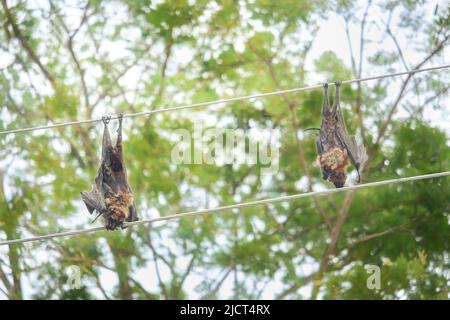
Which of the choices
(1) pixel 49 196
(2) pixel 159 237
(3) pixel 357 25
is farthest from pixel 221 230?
(3) pixel 357 25

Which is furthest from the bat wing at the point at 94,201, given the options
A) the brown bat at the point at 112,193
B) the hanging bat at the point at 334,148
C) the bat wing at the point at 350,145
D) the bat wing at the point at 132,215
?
the bat wing at the point at 350,145

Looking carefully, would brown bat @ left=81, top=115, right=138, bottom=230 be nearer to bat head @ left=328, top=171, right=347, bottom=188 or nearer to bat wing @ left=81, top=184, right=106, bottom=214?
bat wing @ left=81, top=184, right=106, bottom=214

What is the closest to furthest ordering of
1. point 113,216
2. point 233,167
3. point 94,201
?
point 113,216, point 94,201, point 233,167

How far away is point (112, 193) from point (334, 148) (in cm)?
226

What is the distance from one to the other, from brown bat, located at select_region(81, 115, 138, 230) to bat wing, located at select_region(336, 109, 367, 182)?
2158 millimetres

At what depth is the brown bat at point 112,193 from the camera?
1025 centimetres

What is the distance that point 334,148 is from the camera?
34.2ft

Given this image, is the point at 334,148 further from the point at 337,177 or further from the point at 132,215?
the point at 132,215

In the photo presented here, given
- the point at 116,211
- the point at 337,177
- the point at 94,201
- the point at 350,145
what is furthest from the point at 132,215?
the point at 350,145

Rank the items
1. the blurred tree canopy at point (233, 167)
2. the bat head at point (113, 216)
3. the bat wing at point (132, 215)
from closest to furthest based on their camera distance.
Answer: the bat head at point (113, 216) < the bat wing at point (132, 215) < the blurred tree canopy at point (233, 167)

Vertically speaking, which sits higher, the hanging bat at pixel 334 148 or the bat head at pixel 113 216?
the hanging bat at pixel 334 148

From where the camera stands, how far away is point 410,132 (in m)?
20.0

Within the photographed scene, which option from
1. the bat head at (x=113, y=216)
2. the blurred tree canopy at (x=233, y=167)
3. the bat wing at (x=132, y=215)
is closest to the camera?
the bat head at (x=113, y=216)

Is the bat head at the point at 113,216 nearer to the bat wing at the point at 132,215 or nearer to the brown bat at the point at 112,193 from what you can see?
the brown bat at the point at 112,193
